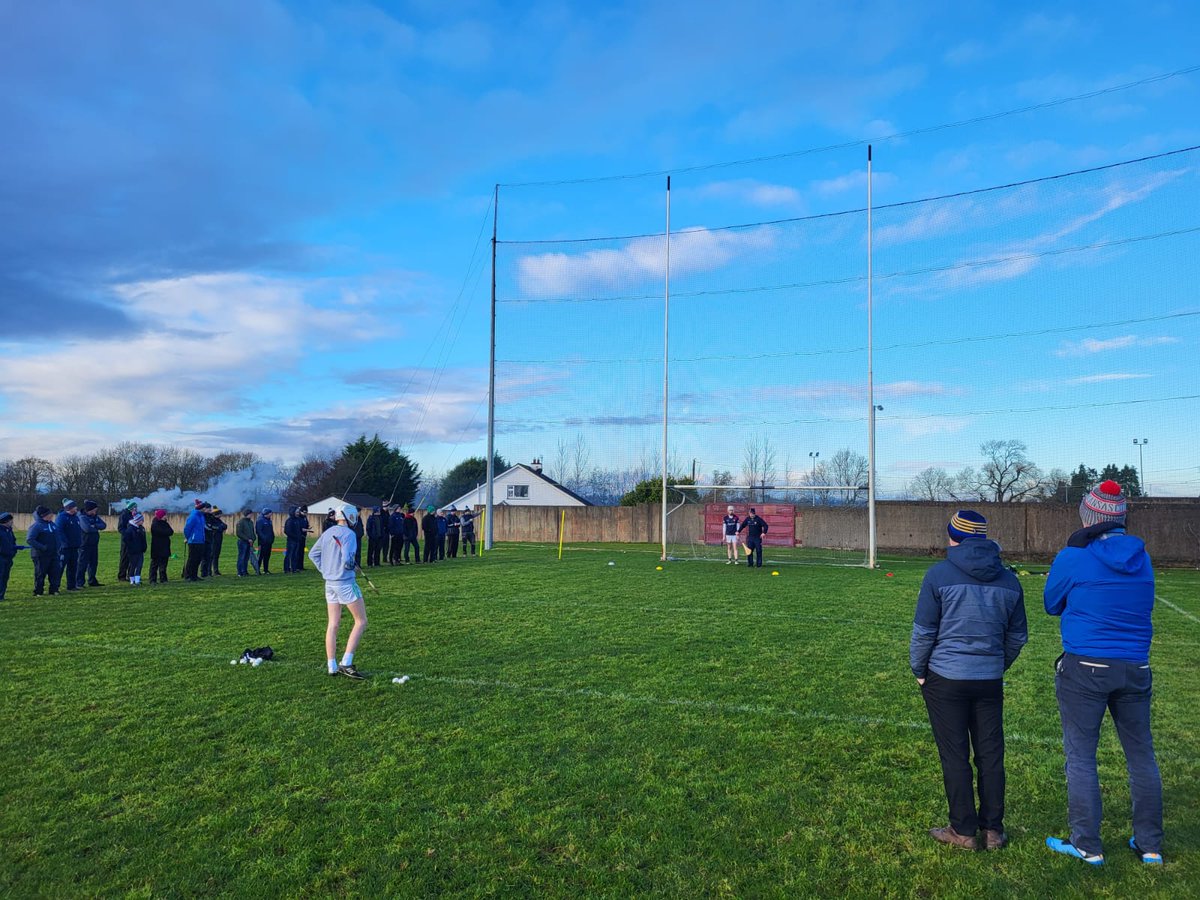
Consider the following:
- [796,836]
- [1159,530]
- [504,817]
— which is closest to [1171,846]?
[796,836]

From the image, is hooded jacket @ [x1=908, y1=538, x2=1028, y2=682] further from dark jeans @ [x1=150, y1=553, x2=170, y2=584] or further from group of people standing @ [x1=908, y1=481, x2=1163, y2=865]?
dark jeans @ [x1=150, y1=553, x2=170, y2=584]

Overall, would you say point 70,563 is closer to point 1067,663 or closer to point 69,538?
point 69,538

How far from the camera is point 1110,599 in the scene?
14.2ft

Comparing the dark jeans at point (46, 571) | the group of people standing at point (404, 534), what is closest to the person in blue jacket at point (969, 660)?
the dark jeans at point (46, 571)

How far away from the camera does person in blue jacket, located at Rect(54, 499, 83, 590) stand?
53.6 ft

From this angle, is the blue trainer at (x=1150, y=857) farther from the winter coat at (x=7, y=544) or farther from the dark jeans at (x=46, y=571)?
the dark jeans at (x=46, y=571)

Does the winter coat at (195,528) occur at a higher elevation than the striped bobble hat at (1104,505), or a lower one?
lower

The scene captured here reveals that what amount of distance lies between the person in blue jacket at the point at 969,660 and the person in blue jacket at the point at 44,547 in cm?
1671

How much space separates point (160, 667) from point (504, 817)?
6.06 meters

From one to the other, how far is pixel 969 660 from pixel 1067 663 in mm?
561

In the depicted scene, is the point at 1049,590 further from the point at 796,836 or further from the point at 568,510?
the point at 568,510

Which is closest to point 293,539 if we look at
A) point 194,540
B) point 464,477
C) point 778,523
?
point 194,540

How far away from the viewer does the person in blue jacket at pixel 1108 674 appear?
14.1 feet

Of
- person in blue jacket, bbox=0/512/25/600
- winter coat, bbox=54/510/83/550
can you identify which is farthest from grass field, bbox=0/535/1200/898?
winter coat, bbox=54/510/83/550
